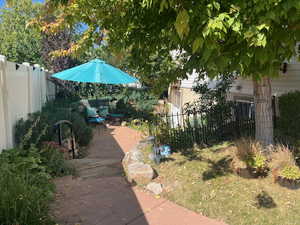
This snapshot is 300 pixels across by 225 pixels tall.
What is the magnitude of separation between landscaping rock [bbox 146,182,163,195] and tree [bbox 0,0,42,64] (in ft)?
10.6

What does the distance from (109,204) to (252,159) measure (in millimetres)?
2306

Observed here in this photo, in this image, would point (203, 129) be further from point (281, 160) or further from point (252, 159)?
point (281, 160)

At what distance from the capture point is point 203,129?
6.20m

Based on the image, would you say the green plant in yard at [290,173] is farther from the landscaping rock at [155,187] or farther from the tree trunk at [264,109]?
the landscaping rock at [155,187]

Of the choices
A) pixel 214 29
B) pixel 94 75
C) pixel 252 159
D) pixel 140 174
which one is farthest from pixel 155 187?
pixel 94 75

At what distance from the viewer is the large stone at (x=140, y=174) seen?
4455 mm

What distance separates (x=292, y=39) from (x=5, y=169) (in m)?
3.94

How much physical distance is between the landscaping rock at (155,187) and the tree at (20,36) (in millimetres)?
3235

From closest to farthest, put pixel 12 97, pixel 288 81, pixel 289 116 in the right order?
pixel 12 97, pixel 289 116, pixel 288 81

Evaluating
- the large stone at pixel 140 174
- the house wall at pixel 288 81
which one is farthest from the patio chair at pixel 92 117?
the house wall at pixel 288 81

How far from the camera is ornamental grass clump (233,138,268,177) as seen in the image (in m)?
3.92

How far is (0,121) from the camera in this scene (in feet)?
14.6

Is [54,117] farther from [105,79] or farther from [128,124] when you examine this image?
[128,124]

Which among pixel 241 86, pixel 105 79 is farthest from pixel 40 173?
pixel 241 86
